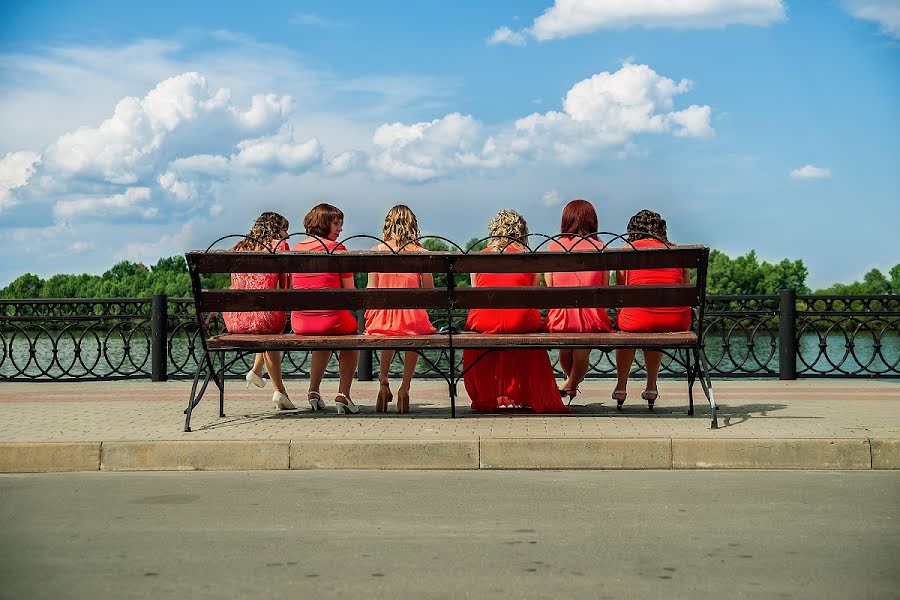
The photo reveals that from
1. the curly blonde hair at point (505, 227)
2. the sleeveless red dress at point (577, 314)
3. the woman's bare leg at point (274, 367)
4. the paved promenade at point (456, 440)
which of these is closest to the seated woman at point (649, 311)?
the sleeveless red dress at point (577, 314)

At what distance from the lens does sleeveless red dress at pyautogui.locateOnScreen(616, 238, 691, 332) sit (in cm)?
1008

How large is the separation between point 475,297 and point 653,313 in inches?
69.6

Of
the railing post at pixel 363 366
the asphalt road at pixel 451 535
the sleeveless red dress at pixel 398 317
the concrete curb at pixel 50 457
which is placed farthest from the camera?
the railing post at pixel 363 366

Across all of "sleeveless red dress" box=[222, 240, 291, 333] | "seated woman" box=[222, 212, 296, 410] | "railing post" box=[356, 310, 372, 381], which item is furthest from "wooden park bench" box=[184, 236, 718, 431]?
"railing post" box=[356, 310, 372, 381]

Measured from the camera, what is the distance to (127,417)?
10117mm

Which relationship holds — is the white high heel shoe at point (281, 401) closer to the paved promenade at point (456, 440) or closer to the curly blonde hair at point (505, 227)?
the paved promenade at point (456, 440)

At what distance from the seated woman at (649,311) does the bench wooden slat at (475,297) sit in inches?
23.5

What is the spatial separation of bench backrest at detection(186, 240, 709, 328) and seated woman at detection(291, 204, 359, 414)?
1.91ft

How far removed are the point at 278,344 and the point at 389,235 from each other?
1.60 metres

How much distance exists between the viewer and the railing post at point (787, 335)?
14.8 meters

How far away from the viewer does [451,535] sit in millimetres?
5891

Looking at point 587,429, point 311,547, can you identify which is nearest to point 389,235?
point 587,429

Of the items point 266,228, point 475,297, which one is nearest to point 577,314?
point 475,297

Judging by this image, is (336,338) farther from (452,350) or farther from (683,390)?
(683,390)
